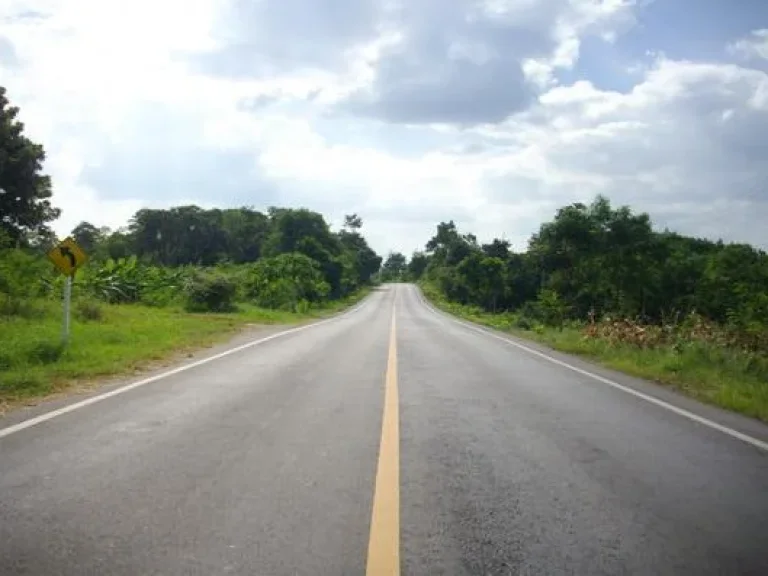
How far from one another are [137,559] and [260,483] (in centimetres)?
145

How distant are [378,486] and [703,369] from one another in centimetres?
1003

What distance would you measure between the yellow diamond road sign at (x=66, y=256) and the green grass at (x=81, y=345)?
1.49 meters

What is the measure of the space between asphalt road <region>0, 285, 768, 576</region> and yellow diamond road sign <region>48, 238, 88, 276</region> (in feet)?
18.3

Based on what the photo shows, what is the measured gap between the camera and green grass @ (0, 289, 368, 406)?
32.2ft

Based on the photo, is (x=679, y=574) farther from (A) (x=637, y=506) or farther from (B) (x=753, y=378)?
(B) (x=753, y=378)

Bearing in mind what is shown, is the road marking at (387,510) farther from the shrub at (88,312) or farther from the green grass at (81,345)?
the shrub at (88,312)

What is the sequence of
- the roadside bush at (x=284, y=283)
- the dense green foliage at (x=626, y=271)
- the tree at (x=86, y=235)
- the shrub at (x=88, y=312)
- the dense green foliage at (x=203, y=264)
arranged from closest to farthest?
the shrub at (x=88, y=312) → the dense green foliage at (x=203, y=264) → the dense green foliage at (x=626, y=271) → the roadside bush at (x=284, y=283) → the tree at (x=86, y=235)

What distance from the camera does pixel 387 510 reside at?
446cm

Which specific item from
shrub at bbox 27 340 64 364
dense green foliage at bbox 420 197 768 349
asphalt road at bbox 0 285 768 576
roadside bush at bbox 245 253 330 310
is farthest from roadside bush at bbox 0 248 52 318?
dense green foliage at bbox 420 197 768 349

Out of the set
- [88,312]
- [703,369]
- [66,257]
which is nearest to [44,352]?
[66,257]

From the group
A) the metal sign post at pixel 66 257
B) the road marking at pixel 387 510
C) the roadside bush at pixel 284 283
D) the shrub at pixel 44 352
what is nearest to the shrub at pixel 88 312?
the metal sign post at pixel 66 257

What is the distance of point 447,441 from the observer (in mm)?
6504

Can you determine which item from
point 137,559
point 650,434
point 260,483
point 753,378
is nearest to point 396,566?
point 137,559

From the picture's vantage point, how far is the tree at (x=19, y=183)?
2981 centimetres
